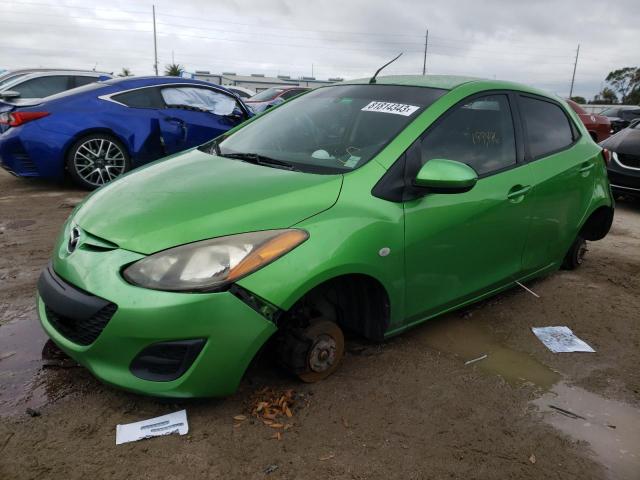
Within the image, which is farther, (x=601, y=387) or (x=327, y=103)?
(x=327, y=103)

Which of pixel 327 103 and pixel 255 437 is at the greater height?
pixel 327 103

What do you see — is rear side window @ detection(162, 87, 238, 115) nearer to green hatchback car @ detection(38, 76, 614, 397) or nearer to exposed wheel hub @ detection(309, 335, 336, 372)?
green hatchback car @ detection(38, 76, 614, 397)

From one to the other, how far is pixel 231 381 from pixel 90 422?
0.64 m

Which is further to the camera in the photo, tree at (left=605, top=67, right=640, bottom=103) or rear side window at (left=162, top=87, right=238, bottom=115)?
tree at (left=605, top=67, right=640, bottom=103)

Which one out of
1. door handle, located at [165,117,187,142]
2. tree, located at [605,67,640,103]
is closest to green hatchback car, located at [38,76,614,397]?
door handle, located at [165,117,187,142]

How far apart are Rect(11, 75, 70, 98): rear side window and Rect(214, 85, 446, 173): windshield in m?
Result: 8.84

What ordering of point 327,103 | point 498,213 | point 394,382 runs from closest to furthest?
1. point 394,382
2. point 498,213
3. point 327,103

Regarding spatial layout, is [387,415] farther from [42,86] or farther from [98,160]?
[42,86]

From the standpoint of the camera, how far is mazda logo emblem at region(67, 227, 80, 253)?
237cm

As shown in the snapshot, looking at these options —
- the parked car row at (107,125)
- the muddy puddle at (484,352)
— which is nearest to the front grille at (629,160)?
the muddy puddle at (484,352)

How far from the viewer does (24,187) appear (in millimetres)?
6848

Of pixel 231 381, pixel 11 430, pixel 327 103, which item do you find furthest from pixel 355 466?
pixel 327 103

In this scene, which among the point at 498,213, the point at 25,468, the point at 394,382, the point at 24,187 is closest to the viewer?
the point at 25,468

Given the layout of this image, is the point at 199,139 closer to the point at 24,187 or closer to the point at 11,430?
the point at 24,187
